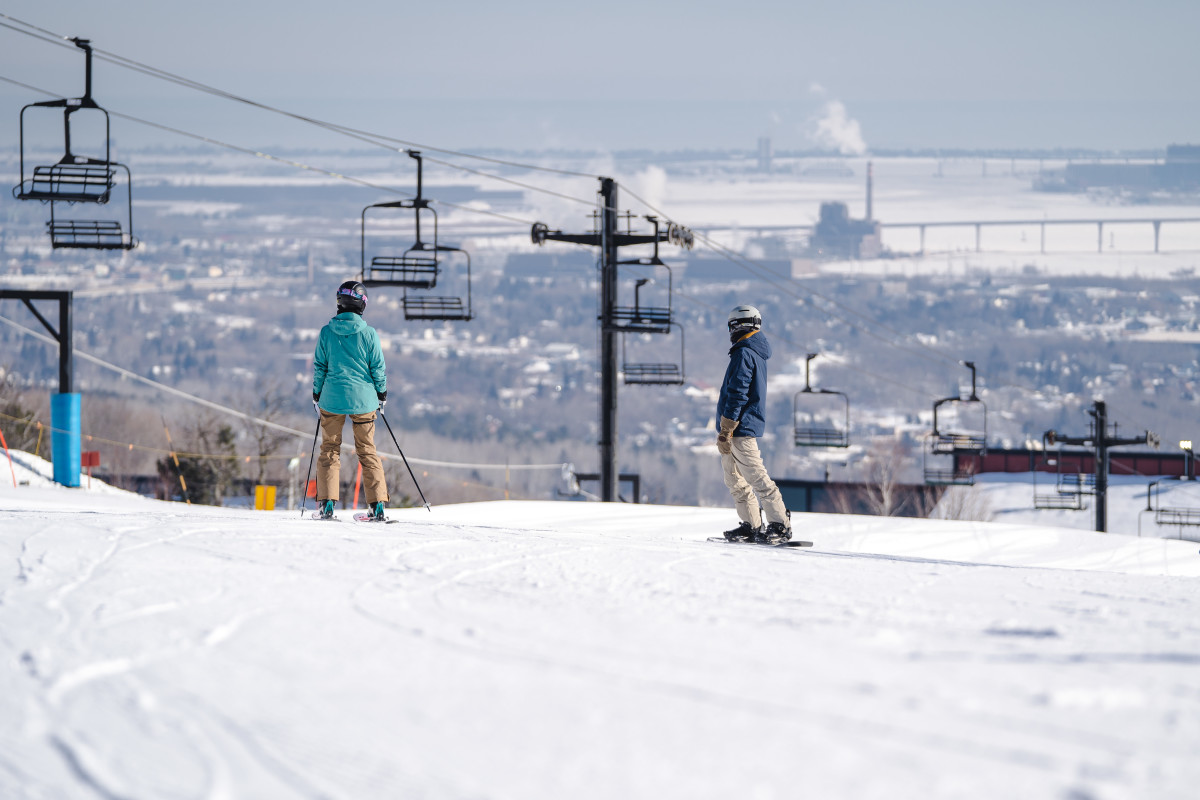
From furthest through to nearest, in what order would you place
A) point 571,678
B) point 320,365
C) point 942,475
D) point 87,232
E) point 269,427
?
1. point 269,427
2. point 942,475
3. point 87,232
4. point 320,365
5. point 571,678

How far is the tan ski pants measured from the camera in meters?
10.3

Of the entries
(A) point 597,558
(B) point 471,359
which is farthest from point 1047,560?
(B) point 471,359

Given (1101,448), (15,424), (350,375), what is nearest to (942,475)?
(1101,448)

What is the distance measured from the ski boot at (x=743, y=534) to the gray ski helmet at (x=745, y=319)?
1.83m

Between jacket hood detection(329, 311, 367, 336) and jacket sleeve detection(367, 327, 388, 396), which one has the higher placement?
jacket hood detection(329, 311, 367, 336)

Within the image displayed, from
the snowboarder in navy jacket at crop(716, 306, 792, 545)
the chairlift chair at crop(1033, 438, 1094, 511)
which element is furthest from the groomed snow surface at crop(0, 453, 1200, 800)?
the chairlift chair at crop(1033, 438, 1094, 511)

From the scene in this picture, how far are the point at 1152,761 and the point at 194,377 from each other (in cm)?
16557

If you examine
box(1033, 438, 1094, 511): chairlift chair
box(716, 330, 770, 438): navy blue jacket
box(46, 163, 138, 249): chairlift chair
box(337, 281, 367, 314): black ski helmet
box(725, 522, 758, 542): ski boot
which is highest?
box(46, 163, 138, 249): chairlift chair

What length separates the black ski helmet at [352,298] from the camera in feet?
33.2

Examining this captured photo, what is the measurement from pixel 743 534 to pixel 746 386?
1.53 meters

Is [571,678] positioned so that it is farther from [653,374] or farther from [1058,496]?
[1058,496]

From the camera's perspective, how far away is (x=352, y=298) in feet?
33.3

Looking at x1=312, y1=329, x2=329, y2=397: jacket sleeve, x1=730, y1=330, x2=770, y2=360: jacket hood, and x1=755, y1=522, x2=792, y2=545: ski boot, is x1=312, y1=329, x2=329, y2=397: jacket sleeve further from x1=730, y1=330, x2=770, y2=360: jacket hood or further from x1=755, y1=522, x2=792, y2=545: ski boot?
x1=755, y1=522, x2=792, y2=545: ski boot

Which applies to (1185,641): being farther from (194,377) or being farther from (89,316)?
(89,316)
